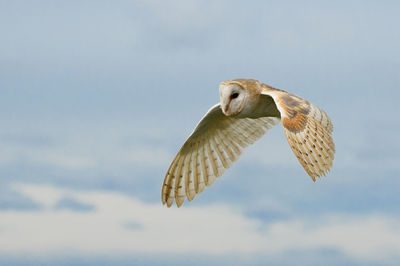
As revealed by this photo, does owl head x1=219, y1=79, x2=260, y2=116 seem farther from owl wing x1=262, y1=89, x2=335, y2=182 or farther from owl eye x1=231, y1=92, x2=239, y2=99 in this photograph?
owl wing x1=262, y1=89, x2=335, y2=182

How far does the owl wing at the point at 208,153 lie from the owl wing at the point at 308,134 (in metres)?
3.43

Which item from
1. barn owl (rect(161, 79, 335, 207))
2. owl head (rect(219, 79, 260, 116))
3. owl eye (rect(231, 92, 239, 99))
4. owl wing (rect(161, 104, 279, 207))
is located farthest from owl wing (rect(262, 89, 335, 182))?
owl wing (rect(161, 104, 279, 207))

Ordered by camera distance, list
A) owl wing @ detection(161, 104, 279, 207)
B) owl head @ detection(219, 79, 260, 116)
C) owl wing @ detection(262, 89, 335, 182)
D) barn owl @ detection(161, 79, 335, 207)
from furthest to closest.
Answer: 1. owl wing @ detection(161, 104, 279, 207)
2. owl head @ detection(219, 79, 260, 116)
3. barn owl @ detection(161, 79, 335, 207)
4. owl wing @ detection(262, 89, 335, 182)

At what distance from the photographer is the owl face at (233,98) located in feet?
44.9

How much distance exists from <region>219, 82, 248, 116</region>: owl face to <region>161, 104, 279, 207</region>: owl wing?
67.2 inches

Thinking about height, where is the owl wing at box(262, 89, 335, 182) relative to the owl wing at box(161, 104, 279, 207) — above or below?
below

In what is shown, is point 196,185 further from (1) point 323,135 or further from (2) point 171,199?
(1) point 323,135

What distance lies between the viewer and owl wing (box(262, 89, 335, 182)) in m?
11.4

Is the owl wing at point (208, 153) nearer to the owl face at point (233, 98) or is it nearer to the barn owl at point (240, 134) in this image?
the barn owl at point (240, 134)

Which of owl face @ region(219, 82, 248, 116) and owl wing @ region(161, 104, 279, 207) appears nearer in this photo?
owl face @ region(219, 82, 248, 116)

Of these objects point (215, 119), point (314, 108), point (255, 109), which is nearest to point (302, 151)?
point (314, 108)

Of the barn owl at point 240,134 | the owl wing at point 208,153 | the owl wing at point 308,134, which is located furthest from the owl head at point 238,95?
the owl wing at point 208,153

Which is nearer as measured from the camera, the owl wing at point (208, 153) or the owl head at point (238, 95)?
the owl head at point (238, 95)

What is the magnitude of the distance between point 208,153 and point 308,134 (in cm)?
457
